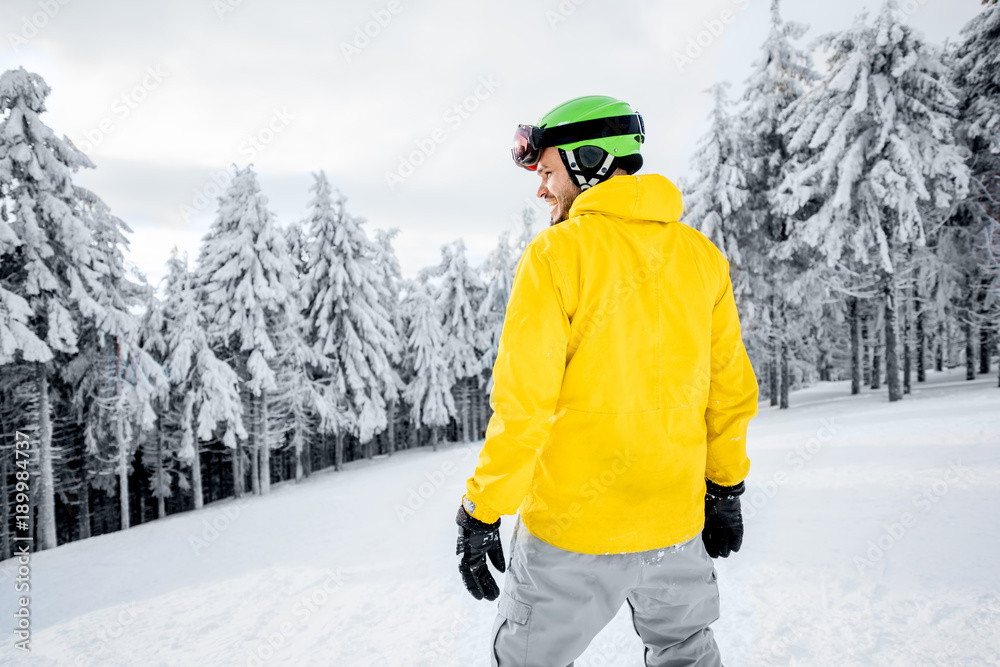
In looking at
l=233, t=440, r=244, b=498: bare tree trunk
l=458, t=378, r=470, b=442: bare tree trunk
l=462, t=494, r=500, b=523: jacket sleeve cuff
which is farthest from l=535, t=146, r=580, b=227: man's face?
l=458, t=378, r=470, b=442: bare tree trunk

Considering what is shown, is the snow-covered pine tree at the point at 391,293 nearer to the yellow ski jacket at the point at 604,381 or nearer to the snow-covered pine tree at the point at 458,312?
the snow-covered pine tree at the point at 458,312

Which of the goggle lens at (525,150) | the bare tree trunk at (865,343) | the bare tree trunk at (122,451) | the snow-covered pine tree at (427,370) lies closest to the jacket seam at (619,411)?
the goggle lens at (525,150)

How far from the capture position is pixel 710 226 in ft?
54.8

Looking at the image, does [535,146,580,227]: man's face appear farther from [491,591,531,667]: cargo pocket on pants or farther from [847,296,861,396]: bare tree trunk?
[847,296,861,396]: bare tree trunk

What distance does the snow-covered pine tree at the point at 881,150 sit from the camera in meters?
13.2

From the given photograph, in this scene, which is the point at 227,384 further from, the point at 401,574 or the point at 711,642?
the point at 711,642

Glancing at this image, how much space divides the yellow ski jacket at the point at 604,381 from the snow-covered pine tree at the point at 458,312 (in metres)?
25.2

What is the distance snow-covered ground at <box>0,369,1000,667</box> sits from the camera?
380cm

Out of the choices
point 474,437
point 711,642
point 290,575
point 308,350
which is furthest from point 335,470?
point 711,642

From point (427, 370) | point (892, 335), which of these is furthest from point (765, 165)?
point (427, 370)

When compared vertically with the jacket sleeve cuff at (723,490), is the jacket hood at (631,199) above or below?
above

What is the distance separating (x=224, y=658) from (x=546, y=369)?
16.4ft

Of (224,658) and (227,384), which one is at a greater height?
(227,384)

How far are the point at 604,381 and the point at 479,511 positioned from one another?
666 mm
